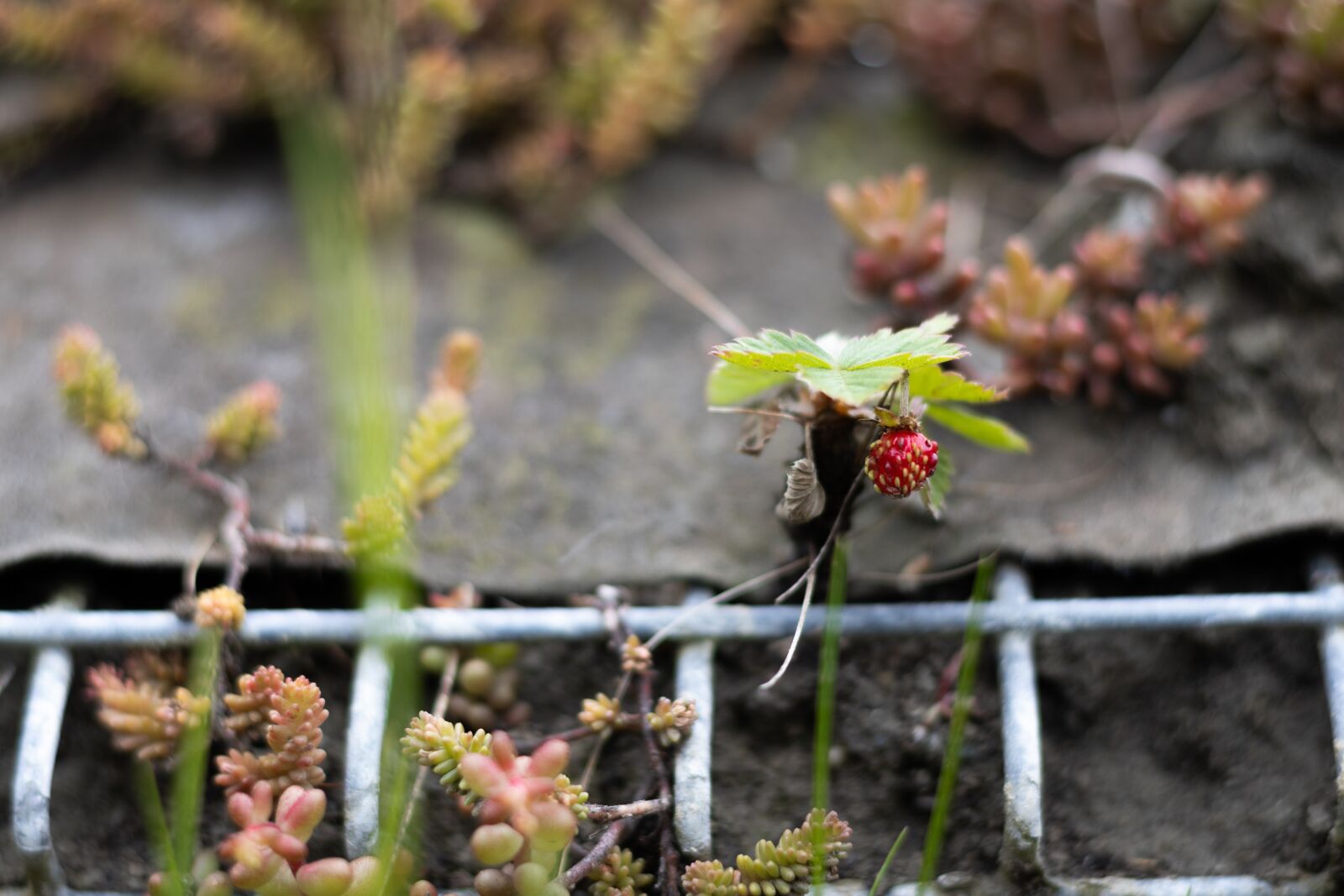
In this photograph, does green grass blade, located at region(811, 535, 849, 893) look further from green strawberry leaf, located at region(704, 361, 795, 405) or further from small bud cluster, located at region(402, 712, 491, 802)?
small bud cluster, located at region(402, 712, 491, 802)

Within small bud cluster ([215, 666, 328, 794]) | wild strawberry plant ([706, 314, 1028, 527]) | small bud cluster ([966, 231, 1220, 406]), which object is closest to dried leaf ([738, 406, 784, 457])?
wild strawberry plant ([706, 314, 1028, 527])

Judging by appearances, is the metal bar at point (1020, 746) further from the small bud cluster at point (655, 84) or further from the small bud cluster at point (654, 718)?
the small bud cluster at point (655, 84)

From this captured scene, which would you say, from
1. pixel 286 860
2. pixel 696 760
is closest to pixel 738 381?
pixel 696 760

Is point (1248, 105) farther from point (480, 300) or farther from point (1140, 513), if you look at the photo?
point (480, 300)

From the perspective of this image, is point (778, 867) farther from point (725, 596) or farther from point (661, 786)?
point (725, 596)

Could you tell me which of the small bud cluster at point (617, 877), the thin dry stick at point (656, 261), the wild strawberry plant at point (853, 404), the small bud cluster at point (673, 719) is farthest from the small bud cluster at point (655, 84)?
the small bud cluster at point (617, 877)

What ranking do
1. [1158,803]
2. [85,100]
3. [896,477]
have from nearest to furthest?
1. [896,477]
2. [1158,803]
3. [85,100]

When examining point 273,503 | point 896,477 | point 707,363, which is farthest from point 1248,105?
point 273,503

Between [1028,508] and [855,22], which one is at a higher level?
[855,22]
